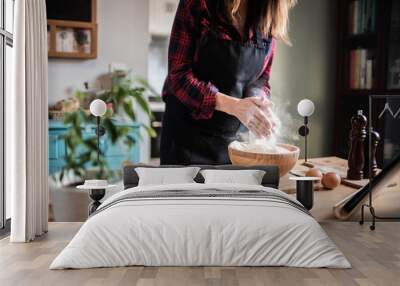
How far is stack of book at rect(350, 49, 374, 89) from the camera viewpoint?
488 centimetres

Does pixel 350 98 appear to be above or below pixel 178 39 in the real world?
below

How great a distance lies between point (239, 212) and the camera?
3303 millimetres

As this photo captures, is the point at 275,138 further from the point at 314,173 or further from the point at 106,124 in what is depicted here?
the point at 106,124

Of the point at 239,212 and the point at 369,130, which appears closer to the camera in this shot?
the point at 239,212

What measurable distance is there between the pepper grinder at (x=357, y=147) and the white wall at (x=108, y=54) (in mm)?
1881

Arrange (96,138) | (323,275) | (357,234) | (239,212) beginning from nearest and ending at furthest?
(323,275) → (239,212) → (357,234) → (96,138)

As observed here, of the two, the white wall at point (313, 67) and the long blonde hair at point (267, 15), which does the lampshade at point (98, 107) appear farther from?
the white wall at point (313, 67)

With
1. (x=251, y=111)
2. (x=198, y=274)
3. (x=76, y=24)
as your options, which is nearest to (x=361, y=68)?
(x=251, y=111)

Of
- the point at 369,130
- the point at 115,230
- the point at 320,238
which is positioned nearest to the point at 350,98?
the point at 369,130

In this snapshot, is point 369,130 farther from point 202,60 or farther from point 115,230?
point 115,230

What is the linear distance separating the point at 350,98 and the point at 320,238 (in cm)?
203

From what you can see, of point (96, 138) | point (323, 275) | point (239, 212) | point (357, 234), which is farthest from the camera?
point (96, 138)

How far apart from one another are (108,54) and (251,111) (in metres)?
1.40

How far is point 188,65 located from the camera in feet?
15.1
